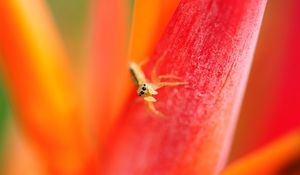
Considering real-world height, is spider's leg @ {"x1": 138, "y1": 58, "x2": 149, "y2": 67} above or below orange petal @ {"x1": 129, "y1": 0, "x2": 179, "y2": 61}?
above

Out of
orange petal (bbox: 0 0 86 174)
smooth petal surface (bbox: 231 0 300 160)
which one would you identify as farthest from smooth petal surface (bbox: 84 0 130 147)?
smooth petal surface (bbox: 231 0 300 160)

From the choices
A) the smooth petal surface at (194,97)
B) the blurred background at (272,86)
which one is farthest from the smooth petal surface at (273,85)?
the smooth petal surface at (194,97)

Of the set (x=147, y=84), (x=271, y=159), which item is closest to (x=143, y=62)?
(x=147, y=84)

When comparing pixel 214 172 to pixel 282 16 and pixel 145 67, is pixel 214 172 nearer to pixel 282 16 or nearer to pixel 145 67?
pixel 145 67

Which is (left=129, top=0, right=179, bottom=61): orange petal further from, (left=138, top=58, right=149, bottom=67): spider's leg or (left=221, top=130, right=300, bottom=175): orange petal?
(left=221, top=130, right=300, bottom=175): orange petal

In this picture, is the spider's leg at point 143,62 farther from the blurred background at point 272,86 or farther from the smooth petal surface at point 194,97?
the blurred background at point 272,86

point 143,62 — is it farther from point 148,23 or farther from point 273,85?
point 273,85

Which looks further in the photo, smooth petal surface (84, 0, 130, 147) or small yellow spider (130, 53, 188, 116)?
smooth petal surface (84, 0, 130, 147)
